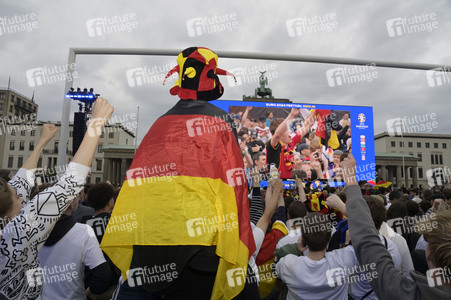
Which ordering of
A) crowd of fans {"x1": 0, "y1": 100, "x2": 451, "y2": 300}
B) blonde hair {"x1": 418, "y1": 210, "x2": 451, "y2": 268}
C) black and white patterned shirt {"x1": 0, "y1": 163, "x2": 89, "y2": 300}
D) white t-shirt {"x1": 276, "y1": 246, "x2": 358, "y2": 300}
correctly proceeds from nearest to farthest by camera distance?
blonde hair {"x1": 418, "y1": 210, "x2": 451, "y2": 268}, crowd of fans {"x1": 0, "y1": 100, "x2": 451, "y2": 300}, black and white patterned shirt {"x1": 0, "y1": 163, "x2": 89, "y2": 300}, white t-shirt {"x1": 276, "y1": 246, "x2": 358, "y2": 300}

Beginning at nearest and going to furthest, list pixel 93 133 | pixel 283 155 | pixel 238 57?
pixel 93 133 → pixel 238 57 → pixel 283 155

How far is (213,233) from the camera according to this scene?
1920 mm

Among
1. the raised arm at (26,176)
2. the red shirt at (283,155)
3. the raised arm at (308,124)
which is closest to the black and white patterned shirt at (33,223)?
the raised arm at (26,176)

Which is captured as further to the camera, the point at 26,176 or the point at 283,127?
the point at 283,127

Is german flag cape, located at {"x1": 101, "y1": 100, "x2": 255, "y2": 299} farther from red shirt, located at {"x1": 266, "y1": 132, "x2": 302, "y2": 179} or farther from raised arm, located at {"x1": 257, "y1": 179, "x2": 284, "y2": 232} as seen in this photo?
red shirt, located at {"x1": 266, "y1": 132, "x2": 302, "y2": 179}

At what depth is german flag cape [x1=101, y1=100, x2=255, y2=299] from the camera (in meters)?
1.93

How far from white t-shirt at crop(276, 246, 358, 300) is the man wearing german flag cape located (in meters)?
0.73

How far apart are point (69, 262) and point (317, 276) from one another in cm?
217

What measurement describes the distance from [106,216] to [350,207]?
3.00m

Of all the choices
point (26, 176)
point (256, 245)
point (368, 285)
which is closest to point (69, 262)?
point (26, 176)

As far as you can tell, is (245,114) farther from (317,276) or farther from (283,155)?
(317,276)

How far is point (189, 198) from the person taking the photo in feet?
6.57

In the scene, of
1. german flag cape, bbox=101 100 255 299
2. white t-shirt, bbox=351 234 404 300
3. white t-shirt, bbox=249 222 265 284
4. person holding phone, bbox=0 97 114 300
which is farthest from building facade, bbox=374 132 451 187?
person holding phone, bbox=0 97 114 300

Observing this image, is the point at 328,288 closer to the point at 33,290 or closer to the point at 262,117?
the point at 33,290
